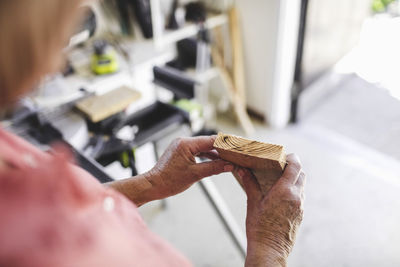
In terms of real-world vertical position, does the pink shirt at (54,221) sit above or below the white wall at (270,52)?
above

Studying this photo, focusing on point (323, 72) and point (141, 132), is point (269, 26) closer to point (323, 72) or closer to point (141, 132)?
point (323, 72)

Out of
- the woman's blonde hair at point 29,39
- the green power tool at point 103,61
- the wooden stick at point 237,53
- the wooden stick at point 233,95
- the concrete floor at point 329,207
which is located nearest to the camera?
the woman's blonde hair at point 29,39

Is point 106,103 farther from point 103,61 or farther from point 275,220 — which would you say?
point 275,220

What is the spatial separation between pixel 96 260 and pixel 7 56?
0.79 ft

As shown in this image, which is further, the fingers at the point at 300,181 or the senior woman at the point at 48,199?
the fingers at the point at 300,181

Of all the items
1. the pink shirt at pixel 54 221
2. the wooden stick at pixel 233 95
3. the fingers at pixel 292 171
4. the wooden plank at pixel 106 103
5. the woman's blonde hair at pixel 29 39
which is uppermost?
the woman's blonde hair at pixel 29 39

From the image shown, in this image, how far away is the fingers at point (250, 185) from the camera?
80cm

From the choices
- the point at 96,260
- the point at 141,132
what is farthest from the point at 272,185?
the point at 141,132

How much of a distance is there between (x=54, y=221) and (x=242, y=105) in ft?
8.49

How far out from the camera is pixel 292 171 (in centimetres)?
78

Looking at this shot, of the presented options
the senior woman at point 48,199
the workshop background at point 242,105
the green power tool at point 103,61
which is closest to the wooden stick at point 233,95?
the workshop background at point 242,105

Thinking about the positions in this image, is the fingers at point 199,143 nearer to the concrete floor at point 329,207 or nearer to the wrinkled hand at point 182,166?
the wrinkled hand at point 182,166

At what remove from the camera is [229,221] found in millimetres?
1621

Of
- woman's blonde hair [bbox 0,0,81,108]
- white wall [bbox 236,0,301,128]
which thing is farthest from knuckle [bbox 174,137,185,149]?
white wall [bbox 236,0,301,128]
